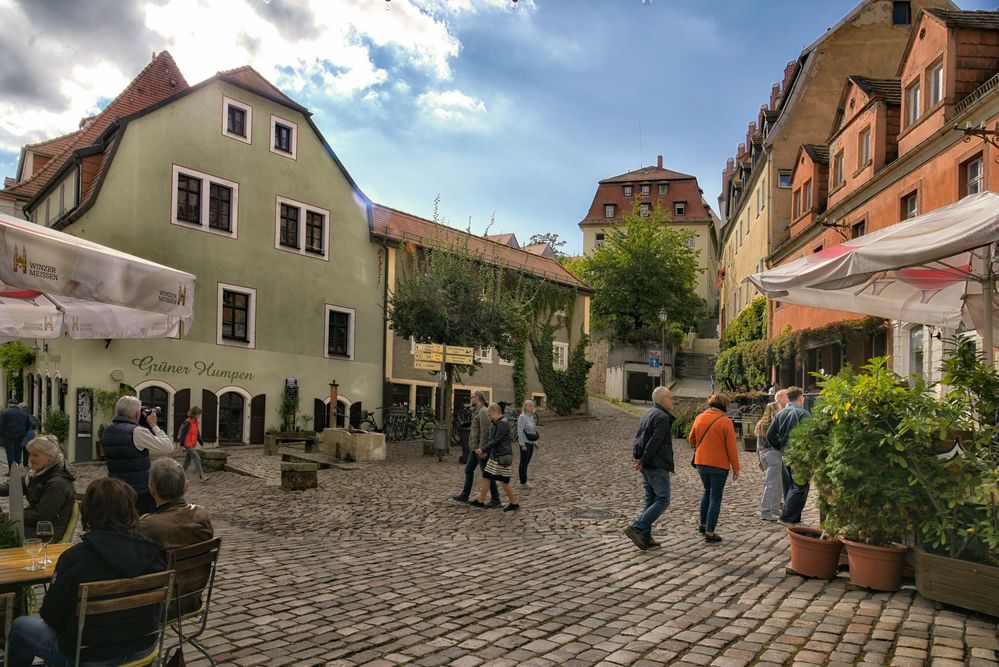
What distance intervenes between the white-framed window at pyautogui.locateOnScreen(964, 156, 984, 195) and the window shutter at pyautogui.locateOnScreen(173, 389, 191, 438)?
62.5 feet

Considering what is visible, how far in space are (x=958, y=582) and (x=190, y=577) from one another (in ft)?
17.3

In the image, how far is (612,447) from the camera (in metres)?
21.7

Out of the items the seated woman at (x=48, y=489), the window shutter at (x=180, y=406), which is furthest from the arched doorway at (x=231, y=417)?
the seated woman at (x=48, y=489)

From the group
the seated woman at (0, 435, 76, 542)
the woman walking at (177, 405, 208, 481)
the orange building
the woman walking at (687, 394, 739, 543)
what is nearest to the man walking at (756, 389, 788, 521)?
the woman walking at (687, 394, 739, 543)

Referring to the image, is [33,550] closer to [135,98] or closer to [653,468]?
[653,468]

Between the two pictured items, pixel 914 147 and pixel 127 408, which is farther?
pixel 914 147

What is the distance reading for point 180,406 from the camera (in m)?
19.9

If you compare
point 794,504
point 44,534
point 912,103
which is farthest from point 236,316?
point 912,103

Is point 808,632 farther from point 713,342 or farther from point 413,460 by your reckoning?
point 713,342

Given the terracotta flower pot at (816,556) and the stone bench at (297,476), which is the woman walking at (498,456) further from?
the terracotta flower pot at (816,556)

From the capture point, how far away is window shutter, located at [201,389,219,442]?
20.3 m

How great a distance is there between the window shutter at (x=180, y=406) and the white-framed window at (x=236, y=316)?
1.65 meters

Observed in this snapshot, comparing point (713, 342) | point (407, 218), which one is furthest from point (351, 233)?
point (713, 342)

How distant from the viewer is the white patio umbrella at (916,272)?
562 centimetres
